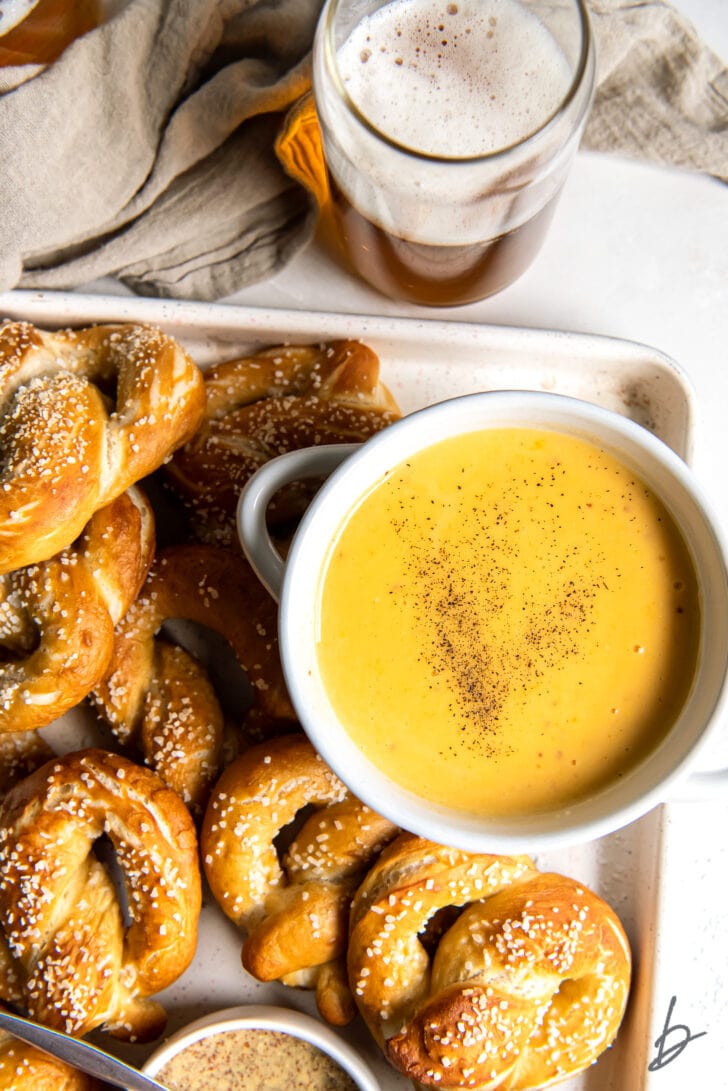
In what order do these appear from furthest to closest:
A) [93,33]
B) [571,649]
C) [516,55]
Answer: [93,33] → [516,55] → [571,649]

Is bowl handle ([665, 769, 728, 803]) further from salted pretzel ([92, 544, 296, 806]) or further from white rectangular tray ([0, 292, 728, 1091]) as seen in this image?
salted pretzel ([92, 544, 296, 806])

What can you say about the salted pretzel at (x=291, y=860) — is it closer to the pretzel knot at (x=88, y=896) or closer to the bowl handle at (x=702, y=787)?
the pretzel knot at (x=88, y=896)

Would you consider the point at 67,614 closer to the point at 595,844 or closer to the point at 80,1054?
the point at 80,1054

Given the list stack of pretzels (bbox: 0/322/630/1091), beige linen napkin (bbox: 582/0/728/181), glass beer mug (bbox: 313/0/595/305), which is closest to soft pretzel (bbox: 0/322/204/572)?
stack of pretzels (bbox: 0/322/630/1091)

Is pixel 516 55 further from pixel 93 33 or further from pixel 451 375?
pixel 93 33

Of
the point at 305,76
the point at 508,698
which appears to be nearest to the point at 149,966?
the point at 508,698

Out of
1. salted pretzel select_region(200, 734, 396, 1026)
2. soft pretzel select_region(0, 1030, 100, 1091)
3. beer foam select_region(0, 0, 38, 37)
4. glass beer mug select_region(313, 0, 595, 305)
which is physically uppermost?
beer foam select_region(0, 0, 38, 37)
